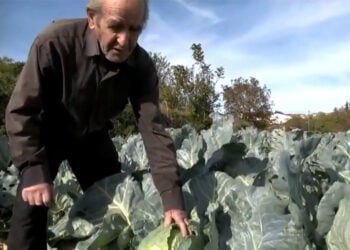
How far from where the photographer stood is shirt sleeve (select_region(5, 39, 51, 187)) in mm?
1917

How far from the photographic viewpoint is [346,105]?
3772 centimetres

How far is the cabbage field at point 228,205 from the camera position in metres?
1.40

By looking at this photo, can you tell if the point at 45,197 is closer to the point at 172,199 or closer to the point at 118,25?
the point at 172,199

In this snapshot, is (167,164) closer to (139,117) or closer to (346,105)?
(139,117)

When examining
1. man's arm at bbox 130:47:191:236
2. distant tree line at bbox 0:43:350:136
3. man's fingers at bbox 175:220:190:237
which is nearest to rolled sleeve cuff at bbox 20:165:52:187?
man's arm at bbox 130:47:191:236

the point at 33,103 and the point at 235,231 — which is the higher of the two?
the point at 33,103

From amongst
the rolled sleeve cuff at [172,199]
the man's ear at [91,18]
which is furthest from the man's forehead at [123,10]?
the rolled sleeve cuff at [172,199]

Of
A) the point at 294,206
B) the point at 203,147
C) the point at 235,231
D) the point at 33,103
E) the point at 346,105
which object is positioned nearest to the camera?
the point at 294,206

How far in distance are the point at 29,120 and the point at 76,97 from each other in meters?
0.21

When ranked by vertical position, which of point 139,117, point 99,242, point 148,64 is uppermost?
point 148,64

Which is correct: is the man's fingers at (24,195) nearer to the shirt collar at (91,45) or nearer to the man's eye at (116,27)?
the shirt collar at (91,45)

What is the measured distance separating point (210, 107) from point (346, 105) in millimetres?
19858

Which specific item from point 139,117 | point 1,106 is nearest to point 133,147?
point 139,117

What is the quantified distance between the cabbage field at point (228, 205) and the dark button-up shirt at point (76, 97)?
0.11 m
